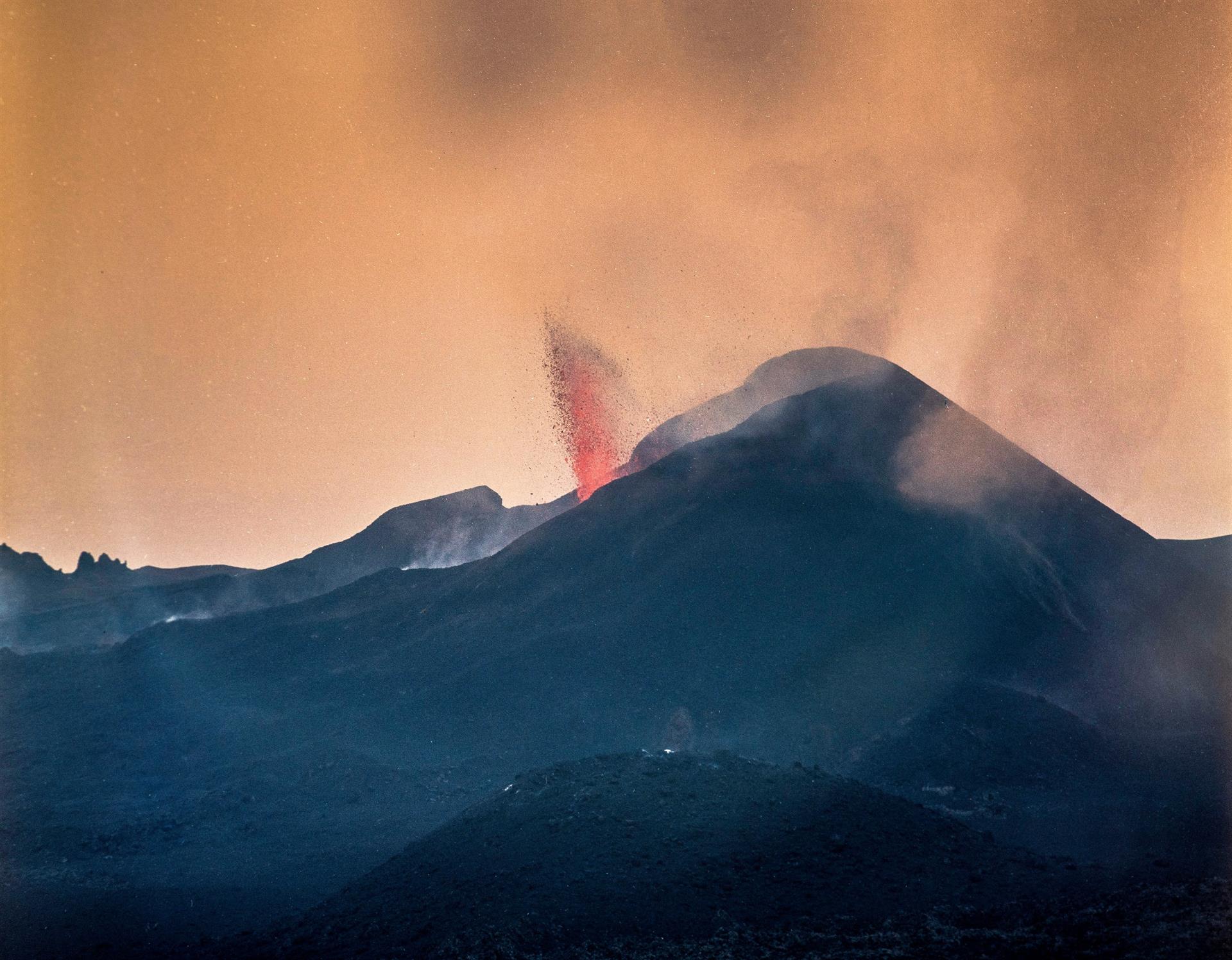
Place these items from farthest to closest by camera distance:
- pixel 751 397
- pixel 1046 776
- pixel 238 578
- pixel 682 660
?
1. pixel 238 578
2. pixel 751 397
3. pixel 682 660
4. pixel 1046 776

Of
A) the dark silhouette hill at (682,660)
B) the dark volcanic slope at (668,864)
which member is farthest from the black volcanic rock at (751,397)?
the dark volcanic slope at (668,864)

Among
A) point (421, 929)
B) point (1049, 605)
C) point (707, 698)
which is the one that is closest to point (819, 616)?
point (707, 698)

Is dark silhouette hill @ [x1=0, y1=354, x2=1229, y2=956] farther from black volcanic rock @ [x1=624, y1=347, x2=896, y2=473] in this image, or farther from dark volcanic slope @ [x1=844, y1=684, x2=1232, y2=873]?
black volcanic rock @ [x1=624, y1=347, x2=896, y2=473]

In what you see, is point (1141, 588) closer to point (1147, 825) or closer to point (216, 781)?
point (1147, 825)

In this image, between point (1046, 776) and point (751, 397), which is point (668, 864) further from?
point (751, 397)

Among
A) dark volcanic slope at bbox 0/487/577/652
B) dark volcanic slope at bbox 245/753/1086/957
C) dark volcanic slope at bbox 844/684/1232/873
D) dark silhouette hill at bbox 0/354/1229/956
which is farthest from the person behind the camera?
dark volcanic slope at bbox 0/487/577/652

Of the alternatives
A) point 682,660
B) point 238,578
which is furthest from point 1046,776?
point 238,578

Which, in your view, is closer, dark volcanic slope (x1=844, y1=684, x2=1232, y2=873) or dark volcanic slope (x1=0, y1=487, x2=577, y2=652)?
dark volcanic slope (x1=844, y1=684, x2=1232, y2=873)

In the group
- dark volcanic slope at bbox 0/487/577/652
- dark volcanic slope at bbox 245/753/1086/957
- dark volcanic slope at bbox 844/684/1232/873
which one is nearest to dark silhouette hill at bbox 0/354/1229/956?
dark volcanic slope at bbox 844/684/1232/873

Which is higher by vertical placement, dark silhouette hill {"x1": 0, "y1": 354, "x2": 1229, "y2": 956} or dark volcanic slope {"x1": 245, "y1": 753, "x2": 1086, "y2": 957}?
dark silhouette hill {"x1": 0, "y1": 354, "x2": 1229, "y2": 956}
